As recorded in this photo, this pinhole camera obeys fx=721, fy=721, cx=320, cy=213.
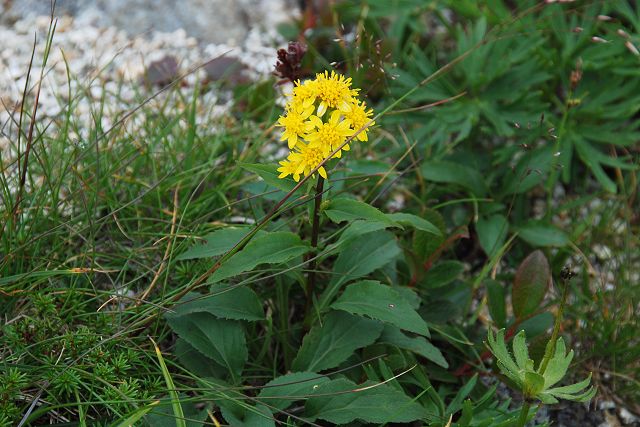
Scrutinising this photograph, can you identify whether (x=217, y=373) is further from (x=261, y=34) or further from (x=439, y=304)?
(x=261, y=34)

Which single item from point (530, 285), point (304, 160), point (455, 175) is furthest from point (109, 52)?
point (530, 285)

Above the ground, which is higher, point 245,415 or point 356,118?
point 356,118

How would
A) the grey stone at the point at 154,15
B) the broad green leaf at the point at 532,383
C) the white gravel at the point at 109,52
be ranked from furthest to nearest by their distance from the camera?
the grey stone at the point at 154,15 < the white gravel at the point at 109,52 < the broad green leaf at the point at 532,383

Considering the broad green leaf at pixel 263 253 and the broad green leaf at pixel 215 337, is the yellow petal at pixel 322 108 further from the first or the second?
the broad green leaf at pixel 215 337

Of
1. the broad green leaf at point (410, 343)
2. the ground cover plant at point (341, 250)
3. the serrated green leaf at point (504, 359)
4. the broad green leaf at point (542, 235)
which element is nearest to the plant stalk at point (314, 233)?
the ground cover plant at point (341, 250)

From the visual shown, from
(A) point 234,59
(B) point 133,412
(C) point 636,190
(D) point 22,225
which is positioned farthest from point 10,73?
(C) point 636,190

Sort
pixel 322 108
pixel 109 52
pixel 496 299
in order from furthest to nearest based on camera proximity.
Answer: pixel 109 52
pixel 496 299
pixel 322 108

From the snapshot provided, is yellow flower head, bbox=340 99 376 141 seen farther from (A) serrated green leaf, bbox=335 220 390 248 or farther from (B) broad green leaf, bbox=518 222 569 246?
(B) broad green leaf, bbox=518 222 569 246

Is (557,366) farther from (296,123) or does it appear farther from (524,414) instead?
(296,123)
